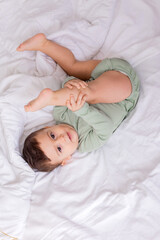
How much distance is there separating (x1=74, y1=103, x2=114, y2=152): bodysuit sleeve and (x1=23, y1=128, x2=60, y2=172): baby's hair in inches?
7.3

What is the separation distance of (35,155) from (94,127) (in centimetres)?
30

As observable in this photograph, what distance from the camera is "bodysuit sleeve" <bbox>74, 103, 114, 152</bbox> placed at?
3.78ft

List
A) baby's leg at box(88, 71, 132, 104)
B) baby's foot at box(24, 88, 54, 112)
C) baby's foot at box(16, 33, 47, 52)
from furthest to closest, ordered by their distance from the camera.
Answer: baby's foot at box(16, 33, 47, 52)
baby's leg at box(88, 71, 132, 104)
baby's foot at box(24, 88, 54, 112)

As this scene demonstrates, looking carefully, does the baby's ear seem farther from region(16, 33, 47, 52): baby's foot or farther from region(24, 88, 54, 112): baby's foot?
region(16, 33, 47, 52): baby's foot

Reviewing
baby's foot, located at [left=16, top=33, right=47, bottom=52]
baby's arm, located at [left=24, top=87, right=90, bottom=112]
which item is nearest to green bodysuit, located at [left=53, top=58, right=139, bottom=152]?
baby's arm, located at [left=24, top=87, right=90, bottom=112]

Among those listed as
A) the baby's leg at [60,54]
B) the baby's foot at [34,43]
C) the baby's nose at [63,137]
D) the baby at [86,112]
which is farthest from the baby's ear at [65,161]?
the baby's foot at [34,43]

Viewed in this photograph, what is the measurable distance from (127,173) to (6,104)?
26.2 inches

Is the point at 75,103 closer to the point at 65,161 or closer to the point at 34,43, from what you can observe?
the point at 65,161

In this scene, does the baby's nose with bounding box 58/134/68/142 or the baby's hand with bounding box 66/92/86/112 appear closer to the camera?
the baby's hand with bounding box 66/92/86/112

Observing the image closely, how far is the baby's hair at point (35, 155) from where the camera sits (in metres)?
1.22

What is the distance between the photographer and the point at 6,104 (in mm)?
1309

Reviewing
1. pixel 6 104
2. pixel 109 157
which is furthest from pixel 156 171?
pixel 6 104

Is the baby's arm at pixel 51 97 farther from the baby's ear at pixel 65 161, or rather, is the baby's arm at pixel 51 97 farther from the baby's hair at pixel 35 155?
the baby's ear at pixel 65 161

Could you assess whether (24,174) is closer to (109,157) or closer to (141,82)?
(109,157)
